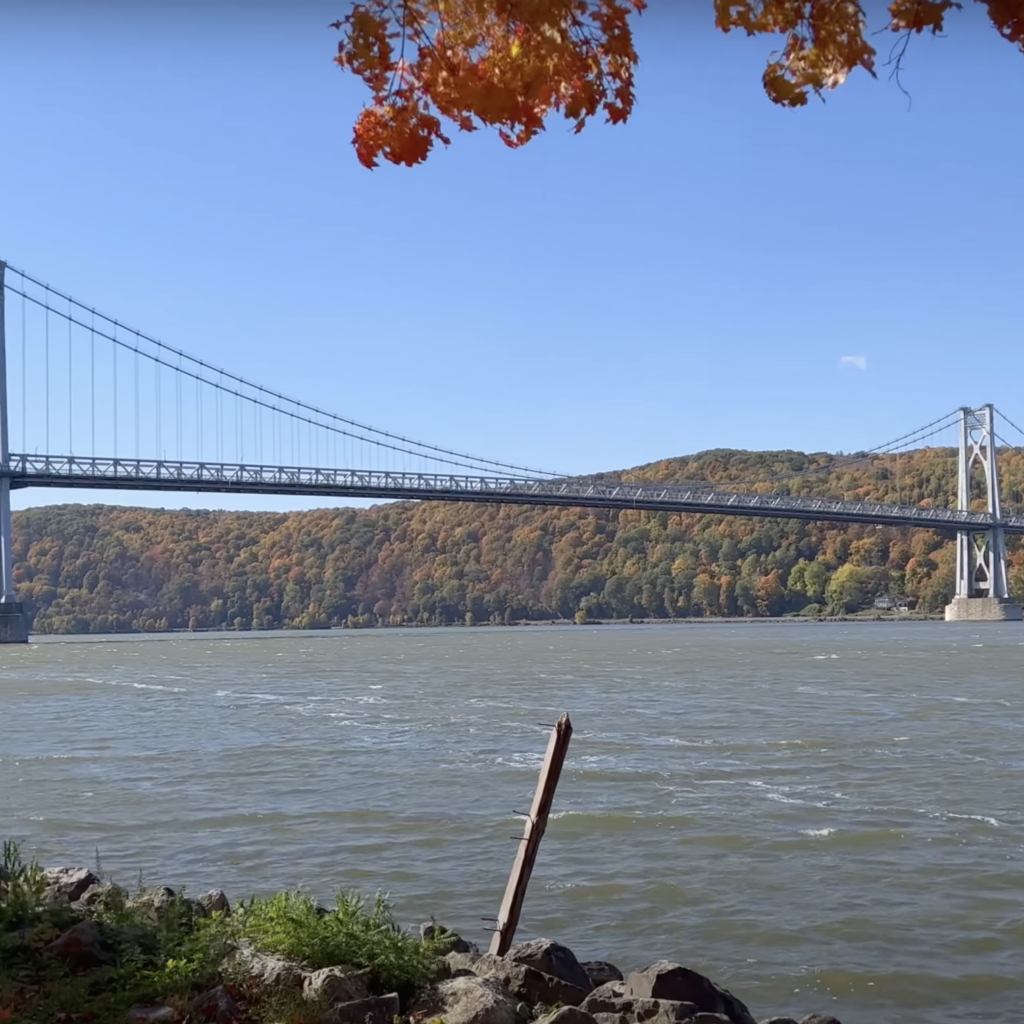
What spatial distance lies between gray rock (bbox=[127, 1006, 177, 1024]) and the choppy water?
3.19 m

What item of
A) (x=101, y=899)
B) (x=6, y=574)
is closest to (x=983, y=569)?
(x=6, y=574)

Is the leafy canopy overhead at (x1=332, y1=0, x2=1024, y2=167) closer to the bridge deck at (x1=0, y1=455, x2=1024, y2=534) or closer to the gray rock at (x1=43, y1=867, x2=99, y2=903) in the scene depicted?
the gray rock at (x1=43, y1=867, x2=99, y2=903)

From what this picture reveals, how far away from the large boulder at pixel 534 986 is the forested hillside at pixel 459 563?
317 feet

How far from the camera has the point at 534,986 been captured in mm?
5613

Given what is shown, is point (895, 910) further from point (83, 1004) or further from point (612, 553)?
point (612, 553)

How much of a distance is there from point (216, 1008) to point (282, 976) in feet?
1.45

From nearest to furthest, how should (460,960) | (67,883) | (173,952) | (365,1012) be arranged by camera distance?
1. (365,1012)
2. (173,952)
3. (460,960)
4. (67,883)

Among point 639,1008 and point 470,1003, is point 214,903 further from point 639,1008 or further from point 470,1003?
point 639,1008

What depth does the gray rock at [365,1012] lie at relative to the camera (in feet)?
15.5

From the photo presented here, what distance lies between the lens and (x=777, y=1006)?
6.57 m

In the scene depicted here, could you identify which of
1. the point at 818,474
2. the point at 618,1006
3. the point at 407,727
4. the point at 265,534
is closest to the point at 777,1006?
the point at 618,1006

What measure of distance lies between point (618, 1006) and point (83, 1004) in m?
2.12

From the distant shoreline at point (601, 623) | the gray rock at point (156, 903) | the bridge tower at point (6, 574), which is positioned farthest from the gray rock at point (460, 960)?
the distant shoreline at point (601, 623)

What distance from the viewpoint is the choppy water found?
24.8ft
